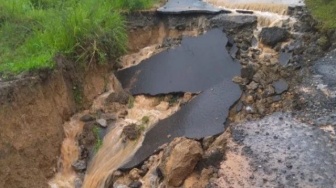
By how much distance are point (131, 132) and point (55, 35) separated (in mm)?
2300

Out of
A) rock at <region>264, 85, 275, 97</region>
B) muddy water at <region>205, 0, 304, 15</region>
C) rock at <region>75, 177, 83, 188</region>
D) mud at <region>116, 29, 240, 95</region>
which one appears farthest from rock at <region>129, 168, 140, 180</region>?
muddy water at <region>205, 0, 304, 15</region>

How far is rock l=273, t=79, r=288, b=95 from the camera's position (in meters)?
7.36

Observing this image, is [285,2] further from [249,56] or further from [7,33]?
[7,33]

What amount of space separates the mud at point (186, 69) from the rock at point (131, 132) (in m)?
0.96

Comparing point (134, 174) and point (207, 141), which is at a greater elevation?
point (207, 141)

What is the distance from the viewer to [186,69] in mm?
8359

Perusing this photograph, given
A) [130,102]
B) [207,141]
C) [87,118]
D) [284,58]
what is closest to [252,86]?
[284,58]

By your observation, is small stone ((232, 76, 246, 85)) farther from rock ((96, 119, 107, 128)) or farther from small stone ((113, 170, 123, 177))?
small stone ((113, 170, 123, 177))

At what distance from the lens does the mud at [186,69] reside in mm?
8000

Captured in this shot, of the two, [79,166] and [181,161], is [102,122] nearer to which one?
[79,166]

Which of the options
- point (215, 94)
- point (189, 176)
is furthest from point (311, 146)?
point (215, 94)

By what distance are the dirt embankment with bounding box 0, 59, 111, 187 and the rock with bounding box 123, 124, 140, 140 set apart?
1135 millimetres

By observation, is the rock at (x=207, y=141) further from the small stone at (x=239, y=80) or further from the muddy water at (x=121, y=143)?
the small stone at (x=239, y=80)

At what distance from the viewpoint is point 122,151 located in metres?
7.15
